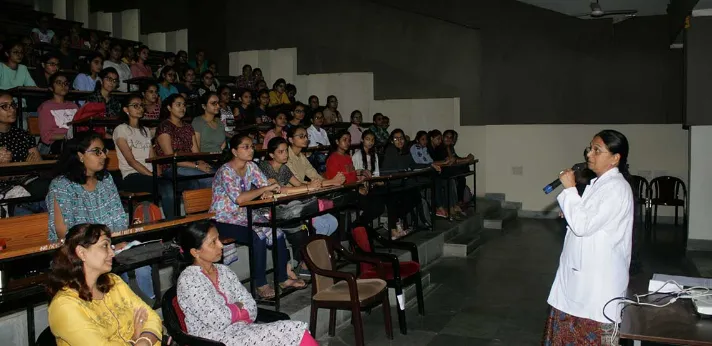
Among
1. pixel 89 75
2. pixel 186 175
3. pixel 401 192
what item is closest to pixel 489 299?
pixel 401 192

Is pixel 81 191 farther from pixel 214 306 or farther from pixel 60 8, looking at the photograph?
pixel 60 8

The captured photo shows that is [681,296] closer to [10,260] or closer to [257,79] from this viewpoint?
[10,260]

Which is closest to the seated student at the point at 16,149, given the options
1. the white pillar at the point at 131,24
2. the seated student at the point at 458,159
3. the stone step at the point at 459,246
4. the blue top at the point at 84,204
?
the blue top at the point at 84,204

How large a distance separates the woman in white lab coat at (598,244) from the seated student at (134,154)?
3297mm

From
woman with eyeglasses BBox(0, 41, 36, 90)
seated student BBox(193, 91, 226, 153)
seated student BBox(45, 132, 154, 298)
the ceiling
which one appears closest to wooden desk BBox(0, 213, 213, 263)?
seated student BBox(45, 132, 154, 298)

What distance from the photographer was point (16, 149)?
183 inches

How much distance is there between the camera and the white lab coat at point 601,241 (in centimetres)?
Answer: 273

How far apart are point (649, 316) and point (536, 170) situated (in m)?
7.58

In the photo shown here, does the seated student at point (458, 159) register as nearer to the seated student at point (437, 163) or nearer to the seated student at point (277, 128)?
the seated student at point (437, 163)

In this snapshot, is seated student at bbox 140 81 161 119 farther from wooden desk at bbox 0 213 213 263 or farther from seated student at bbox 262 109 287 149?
wooden desk at bbox 0 213 213 263

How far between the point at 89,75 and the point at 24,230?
4.31 m

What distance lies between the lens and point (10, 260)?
281 cm

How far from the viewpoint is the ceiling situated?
25.5 ft

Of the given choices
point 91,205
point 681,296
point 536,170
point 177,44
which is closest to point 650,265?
point 536,170
